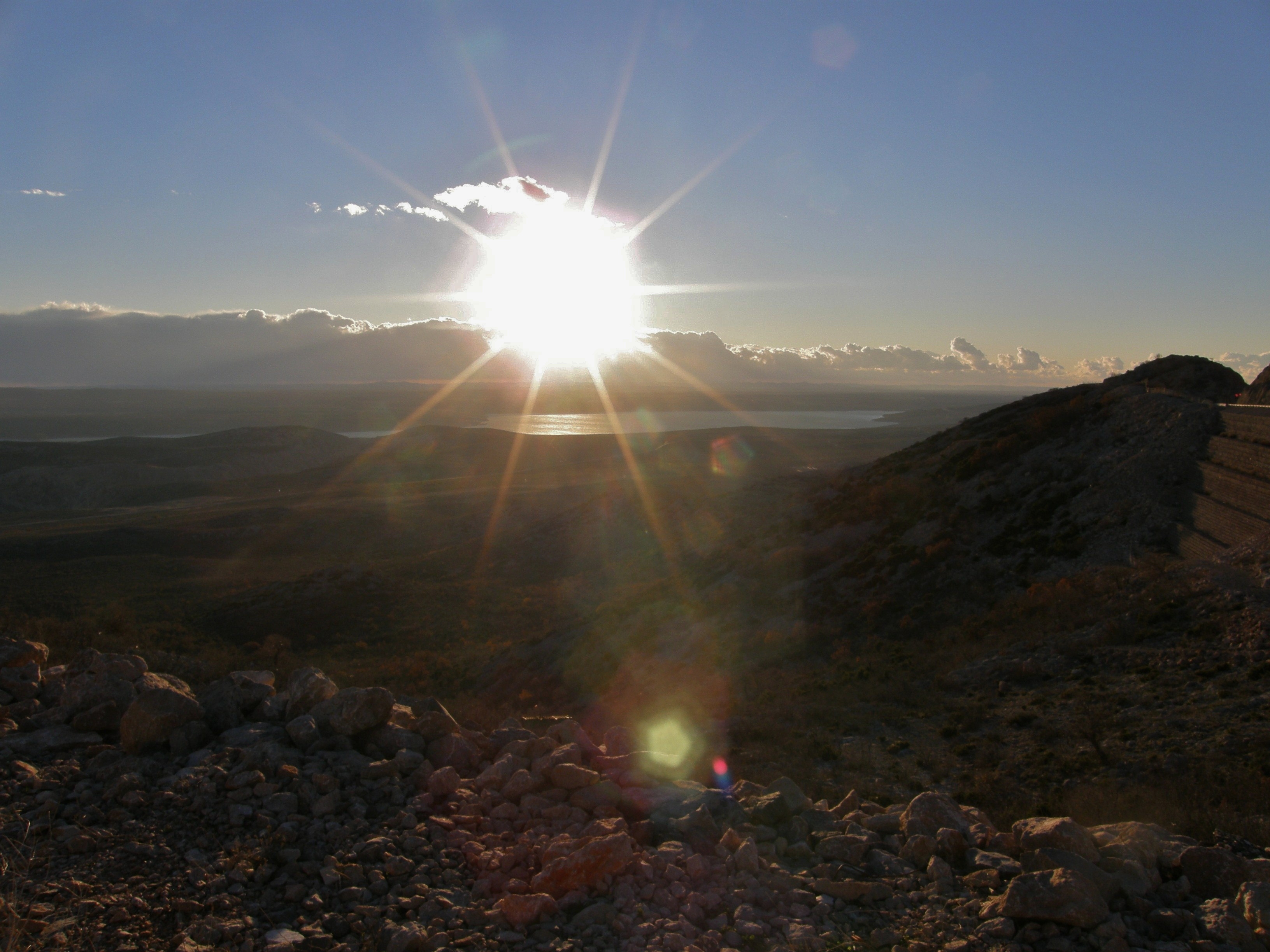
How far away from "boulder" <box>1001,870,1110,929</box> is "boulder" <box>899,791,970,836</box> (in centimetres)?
95

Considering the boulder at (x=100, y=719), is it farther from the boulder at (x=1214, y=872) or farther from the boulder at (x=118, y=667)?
the boulder at (x=1214, y=872)

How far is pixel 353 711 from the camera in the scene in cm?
702

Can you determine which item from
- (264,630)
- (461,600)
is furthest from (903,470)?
(264,630)

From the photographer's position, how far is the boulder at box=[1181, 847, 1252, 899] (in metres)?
4.51

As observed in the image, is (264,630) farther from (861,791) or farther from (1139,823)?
(1139,823)

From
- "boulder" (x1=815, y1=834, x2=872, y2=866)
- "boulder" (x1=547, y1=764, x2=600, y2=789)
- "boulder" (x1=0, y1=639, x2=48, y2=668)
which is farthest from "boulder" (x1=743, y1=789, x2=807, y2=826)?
"boulder" (x1=0, y1=639, x2=48, y2=668)

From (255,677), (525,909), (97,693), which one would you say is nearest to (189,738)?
(97,693)

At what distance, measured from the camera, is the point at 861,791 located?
8500 mm

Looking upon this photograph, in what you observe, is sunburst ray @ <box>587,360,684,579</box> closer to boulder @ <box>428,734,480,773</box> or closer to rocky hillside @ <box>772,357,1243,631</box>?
rocky hillside @ <box>772,357,1243,631</box>

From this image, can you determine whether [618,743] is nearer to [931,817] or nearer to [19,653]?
[931,817]

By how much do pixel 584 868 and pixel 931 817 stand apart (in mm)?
2824

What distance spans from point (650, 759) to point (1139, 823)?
413cm

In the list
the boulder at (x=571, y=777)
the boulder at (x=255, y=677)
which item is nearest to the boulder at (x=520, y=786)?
the boulder at (x=571, y=777)

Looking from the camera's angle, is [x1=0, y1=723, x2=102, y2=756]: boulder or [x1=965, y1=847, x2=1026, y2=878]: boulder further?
[x1=0, y1=723, x2=102, y2=756]: boulder
